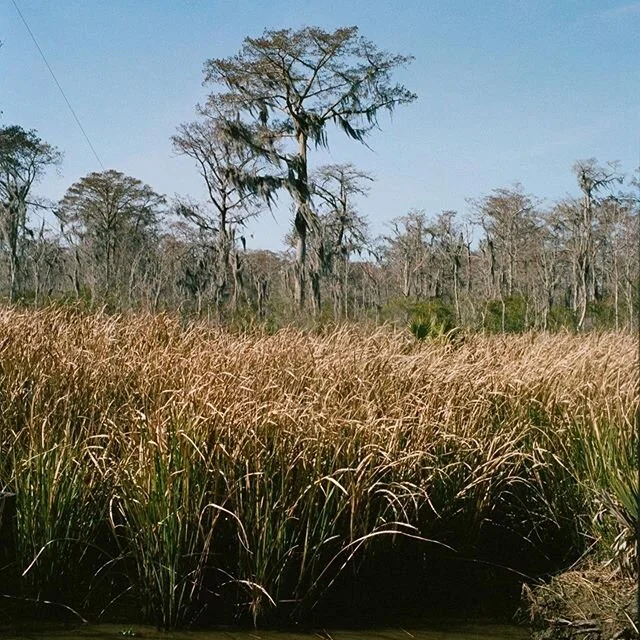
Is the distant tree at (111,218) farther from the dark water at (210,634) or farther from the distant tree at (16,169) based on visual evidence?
the dark water at (210,634)

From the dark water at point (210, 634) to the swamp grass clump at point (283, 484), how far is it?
0.33 ft

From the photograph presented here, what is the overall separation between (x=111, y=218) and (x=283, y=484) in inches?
1305

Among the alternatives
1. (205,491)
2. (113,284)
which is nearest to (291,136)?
(113,284)

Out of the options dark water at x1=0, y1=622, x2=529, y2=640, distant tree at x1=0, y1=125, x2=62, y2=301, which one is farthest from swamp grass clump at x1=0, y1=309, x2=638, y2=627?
distant tree at x1=0, y1=125, x2=62, y2=301

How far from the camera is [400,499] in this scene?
395 cm

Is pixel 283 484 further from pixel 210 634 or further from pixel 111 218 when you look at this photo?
pixel 111 218

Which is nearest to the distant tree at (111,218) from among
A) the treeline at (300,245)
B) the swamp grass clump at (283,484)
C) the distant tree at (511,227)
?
the treeline at (300,245)

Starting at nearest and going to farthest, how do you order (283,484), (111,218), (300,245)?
(283,484), (300,245), (111,218)

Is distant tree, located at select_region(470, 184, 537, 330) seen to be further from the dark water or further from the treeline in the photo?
the dark water

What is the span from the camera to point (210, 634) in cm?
344

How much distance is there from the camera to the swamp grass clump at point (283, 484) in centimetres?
357

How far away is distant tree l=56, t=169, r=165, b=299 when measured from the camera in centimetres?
3459

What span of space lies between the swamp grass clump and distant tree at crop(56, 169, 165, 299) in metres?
29.5

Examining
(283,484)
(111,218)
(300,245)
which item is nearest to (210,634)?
(283,484)
